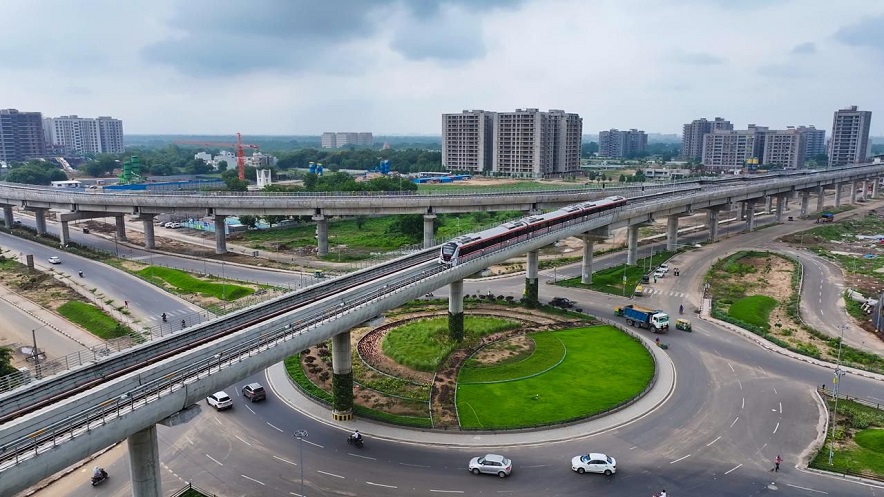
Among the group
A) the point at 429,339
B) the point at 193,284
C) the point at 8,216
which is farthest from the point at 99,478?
the point at 8,216

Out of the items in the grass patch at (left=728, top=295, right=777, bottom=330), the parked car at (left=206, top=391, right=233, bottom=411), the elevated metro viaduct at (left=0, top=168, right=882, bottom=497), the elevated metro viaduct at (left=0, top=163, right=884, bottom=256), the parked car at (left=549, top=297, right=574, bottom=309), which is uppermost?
the elevated metro viaduct at (left=0, top=163, right=884, bottom=256)

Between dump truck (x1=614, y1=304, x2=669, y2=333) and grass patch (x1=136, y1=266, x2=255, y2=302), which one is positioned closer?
dump truck (x1=614, y1=304, x2=669, y2=333)

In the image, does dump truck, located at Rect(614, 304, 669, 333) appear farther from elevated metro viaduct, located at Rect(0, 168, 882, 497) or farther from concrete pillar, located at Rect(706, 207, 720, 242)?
concrete pillar, located at Rect(706, 207, 720, 242)

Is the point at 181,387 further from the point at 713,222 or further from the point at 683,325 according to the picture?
the point at 713,222

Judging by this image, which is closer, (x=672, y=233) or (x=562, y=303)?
(x=562, y=303)

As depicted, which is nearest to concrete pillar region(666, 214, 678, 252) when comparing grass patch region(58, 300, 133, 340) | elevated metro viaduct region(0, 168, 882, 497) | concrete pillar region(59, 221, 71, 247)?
elevated metro viaduct region(0, 168, 882, 497)

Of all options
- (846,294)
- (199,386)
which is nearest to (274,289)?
(199,386)

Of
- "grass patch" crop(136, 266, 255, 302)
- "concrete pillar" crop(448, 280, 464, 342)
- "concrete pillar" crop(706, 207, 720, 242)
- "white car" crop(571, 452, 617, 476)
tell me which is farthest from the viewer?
"concrete pillar" crop(706, 207, 720, 242)

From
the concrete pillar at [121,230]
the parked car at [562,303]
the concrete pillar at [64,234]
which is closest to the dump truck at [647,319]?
the parked car at [562,303]
